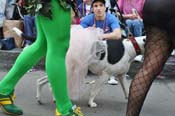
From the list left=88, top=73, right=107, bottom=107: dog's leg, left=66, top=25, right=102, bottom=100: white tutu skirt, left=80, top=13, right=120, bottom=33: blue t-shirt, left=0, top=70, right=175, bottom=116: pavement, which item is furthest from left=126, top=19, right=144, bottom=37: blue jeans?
left=66, top=25, right=102, bottom=100: white tutu skirt

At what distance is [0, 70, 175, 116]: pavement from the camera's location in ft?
14.5

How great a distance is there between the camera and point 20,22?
7547 millimetres

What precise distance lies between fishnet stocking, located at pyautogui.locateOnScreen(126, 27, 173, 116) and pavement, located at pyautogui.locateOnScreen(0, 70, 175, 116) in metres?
1.19

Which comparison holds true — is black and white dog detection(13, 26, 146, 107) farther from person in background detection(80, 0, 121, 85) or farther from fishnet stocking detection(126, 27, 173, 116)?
fishnet stocking detection(126, 27, 173, 116)

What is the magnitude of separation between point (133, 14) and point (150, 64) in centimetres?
382

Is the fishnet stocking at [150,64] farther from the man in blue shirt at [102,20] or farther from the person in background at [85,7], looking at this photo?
the person in background at [85,7]

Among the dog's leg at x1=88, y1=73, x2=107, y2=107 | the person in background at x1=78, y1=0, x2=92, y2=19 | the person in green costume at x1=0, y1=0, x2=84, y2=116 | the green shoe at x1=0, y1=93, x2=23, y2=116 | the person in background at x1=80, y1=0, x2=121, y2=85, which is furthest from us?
the person in background at x1=78, y1=0, x2=92, y2=19

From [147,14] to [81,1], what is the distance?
419cm

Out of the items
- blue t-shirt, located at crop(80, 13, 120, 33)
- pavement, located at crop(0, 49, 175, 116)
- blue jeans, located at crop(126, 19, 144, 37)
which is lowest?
pavement, located at crop(0, 49, 175, 116)

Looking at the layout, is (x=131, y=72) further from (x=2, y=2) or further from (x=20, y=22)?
(x=2, y=2)

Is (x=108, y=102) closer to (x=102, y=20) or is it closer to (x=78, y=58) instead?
Result: (x=78, y=58)

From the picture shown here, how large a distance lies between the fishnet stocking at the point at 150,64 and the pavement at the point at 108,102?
1.19 meters

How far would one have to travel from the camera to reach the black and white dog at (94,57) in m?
4.35

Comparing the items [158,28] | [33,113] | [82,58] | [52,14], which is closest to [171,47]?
[158,28]
